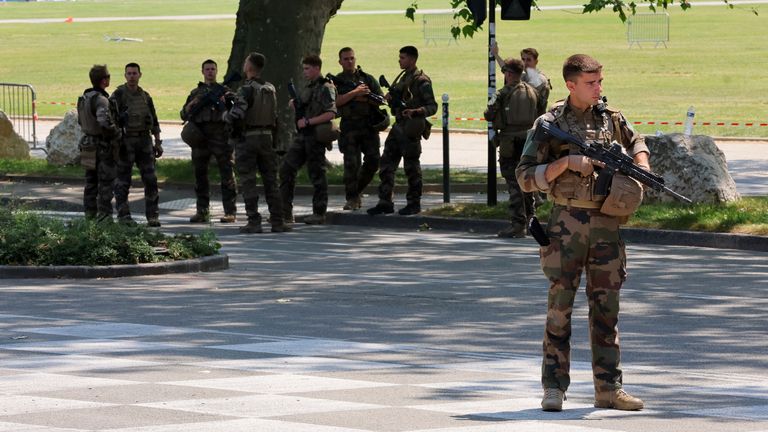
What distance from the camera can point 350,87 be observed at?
64.6 ft

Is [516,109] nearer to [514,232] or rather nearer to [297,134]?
[514,232]

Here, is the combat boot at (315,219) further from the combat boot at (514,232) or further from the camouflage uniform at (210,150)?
the combat boot at (514,232)

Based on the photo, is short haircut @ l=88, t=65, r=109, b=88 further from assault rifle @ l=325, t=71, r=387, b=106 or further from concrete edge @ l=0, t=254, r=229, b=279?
concrete edge @ l=0, t=254, r=229, b=279

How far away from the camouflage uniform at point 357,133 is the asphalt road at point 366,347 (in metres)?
3.61

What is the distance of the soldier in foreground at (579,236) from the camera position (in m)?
8.42

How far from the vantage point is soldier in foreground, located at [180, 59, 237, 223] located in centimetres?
1934

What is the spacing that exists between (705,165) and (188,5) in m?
90.1

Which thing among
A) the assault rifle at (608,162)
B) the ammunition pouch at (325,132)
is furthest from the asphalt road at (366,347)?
the ammunition pouch at (325,132)

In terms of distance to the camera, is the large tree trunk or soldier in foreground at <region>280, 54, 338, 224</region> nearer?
soldier in foreground at <region>280, 54, 338, 224</region>

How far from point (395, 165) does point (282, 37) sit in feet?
16.7

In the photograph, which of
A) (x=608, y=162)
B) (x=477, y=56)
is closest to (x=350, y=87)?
(x=608, y=162)

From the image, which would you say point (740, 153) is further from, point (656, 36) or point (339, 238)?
point (656, 36)

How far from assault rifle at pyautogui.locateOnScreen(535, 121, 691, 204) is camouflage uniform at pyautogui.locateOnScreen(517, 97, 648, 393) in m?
0.09

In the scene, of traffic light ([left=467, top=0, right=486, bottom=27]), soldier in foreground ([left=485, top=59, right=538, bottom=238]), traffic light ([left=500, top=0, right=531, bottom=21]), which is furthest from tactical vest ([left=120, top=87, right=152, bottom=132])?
traffic light ([left=500, top=0, right=531, bottom=21])
